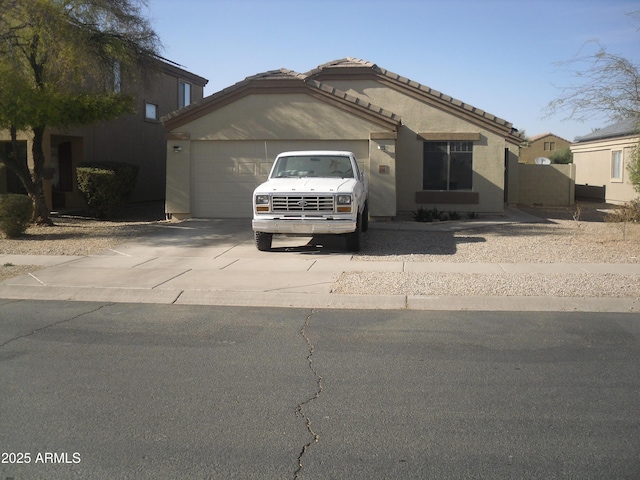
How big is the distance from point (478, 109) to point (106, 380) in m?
16.8

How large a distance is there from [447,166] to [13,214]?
493 inches

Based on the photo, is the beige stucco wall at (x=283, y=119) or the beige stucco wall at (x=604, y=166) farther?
the beige stucco wall at (x=604, y=166)

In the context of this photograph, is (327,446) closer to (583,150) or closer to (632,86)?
(632,86)

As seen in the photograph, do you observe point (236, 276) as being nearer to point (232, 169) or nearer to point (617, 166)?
point (232, 169)

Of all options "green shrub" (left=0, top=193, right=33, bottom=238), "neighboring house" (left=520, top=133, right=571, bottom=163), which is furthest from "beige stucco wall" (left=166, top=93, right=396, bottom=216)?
"neighboring house" (left=520, top=133, right=571, bottom=163)

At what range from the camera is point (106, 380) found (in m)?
6.04

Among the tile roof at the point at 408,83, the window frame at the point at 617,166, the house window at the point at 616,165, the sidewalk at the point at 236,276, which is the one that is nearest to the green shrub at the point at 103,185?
the sidewalk at the point at 236,276

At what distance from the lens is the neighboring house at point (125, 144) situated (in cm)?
2125

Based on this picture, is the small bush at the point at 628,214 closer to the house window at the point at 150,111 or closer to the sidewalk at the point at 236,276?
the sidewalk at the point at 236,276

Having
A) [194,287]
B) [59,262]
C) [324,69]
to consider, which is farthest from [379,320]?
[324,69]

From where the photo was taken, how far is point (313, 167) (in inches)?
561

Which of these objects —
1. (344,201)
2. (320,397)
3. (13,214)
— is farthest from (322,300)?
(13,214)

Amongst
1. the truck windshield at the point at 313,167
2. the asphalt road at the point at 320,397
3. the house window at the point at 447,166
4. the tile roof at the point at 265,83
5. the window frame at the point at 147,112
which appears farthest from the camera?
the window frame at the point at 147,112

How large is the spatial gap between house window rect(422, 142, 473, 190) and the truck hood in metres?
7.88
